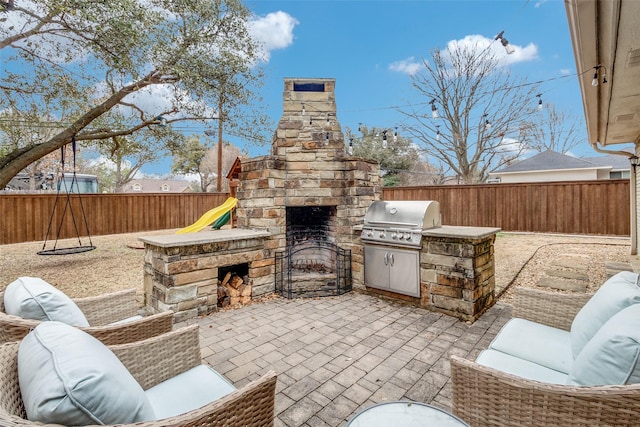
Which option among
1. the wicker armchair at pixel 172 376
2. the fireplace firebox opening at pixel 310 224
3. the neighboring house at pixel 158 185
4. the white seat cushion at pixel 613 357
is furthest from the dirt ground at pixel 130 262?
the neighboring house at pixel 158 185

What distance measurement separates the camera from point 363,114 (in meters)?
10.3

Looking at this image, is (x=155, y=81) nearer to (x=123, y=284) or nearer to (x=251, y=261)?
(x=123, y=284)

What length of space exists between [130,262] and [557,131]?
20.5m

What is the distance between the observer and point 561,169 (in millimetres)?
12641

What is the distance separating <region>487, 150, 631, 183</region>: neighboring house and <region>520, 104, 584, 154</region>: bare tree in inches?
90.3

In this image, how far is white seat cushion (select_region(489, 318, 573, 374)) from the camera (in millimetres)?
1631

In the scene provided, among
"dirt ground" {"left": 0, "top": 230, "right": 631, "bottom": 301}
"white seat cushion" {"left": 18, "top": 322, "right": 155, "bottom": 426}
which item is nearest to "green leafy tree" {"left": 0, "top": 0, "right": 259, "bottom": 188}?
"dirt ground" {"left": 0, "top": 230, "right": 631, "bottom": 301}

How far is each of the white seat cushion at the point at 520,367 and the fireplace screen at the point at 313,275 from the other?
2522 millimetres

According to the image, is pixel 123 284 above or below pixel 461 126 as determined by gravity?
below

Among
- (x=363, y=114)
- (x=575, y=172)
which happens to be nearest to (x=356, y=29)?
(x=363, y=114)

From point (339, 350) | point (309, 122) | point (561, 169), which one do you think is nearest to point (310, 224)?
point (309, 122)

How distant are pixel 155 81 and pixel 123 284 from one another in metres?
3.99

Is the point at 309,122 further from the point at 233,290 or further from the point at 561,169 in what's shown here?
the point at 561,169

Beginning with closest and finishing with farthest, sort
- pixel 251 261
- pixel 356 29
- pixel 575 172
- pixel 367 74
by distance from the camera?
pixel 251 261 → pixel 356 29 → pixel 575 172 → pixel 367 74
